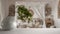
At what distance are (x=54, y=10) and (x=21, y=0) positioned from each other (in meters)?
0.44

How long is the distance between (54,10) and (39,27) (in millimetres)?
287

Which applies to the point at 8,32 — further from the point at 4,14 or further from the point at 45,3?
the point at 45,3

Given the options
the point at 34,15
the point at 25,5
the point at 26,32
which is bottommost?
the point at 26,32

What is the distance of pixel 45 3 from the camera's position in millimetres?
1759

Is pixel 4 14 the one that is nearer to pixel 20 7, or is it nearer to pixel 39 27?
pixel 20 7

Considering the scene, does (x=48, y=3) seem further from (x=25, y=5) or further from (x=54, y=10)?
(x=25, y=5)

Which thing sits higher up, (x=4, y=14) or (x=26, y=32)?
(x=4, y=14)

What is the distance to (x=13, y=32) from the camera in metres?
1.75

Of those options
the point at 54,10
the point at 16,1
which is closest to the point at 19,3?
the point at 16,1

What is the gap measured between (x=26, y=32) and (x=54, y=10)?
0.45m

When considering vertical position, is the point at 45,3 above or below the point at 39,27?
above

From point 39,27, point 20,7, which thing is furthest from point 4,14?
point 39,27

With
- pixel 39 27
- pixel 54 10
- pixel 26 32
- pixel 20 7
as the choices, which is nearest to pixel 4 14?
pixel 20 7

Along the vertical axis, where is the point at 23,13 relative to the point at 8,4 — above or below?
below
